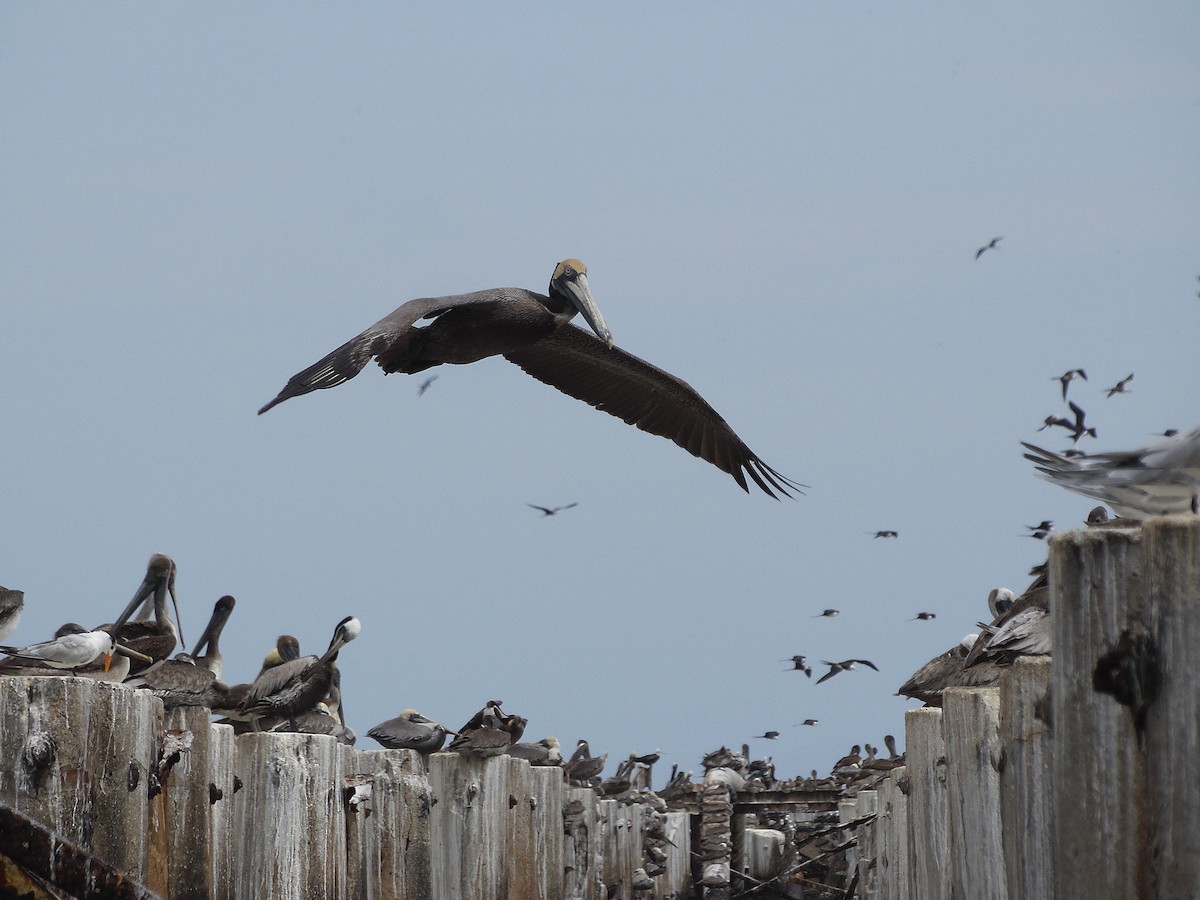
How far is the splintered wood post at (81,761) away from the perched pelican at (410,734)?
8.57 meters

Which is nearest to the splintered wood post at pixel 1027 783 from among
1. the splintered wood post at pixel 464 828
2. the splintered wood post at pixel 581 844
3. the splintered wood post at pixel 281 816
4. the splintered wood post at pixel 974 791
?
the splintered wood post at pixel 974 791

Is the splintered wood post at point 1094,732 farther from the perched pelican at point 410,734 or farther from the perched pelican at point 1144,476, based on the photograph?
the perched pelican at point 410,734

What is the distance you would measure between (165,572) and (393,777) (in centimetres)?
603

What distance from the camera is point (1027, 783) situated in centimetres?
365

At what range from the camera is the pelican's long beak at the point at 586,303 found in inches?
492

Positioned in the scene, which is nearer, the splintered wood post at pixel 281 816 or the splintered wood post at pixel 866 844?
the splintered wood post at pixel 281 816

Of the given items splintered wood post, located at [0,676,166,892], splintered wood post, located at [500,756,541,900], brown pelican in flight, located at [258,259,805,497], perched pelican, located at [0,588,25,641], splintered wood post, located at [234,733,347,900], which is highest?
brown pelican in flight, located at [258,259,805,497]

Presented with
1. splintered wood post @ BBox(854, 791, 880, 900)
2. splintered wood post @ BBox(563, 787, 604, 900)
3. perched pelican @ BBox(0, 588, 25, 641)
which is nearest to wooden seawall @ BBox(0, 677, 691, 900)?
splintered wood post @ BBox(563, 787, 604, 900)

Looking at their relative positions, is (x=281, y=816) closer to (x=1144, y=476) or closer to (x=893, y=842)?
(x=893, y=842)

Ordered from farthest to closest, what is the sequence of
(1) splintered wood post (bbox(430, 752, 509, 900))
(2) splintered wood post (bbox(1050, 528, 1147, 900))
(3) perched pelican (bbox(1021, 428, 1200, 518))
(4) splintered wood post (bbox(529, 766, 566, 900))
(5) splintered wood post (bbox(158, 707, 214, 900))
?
(4) splintered wood post (bbox(529, 766, 566, 900)) < (1) splintered wood post (bbox(430, 752, 509, 900)) < (5) splintered wood post (bbox(158, 707, 214, 900)) < (3) perched pelican (bbox(1021, 428, 1200, 518)) < (2) splintered wood post (bbox(1050, 528, 1147, 900))

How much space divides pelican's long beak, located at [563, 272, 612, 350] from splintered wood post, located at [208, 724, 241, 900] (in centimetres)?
546

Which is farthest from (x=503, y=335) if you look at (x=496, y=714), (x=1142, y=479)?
(x=1142, y=479)

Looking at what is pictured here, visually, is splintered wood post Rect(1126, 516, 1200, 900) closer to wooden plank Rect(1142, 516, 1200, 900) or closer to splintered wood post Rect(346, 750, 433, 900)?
wooden plank Rect(1142, 516, 1200, 900)

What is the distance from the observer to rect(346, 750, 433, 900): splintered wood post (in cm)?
992
